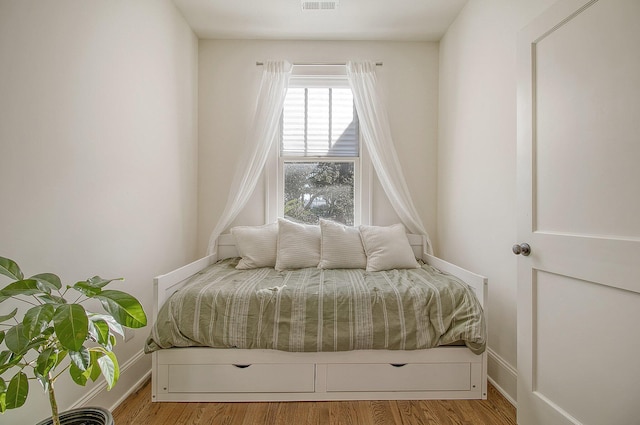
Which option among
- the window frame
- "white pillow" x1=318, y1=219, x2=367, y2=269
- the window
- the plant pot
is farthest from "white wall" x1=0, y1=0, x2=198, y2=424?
"white pillow" x1=318, y1=219, x2=367, y2=269

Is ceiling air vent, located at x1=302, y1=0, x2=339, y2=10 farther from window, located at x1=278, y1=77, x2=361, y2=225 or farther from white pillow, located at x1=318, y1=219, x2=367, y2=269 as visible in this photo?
white pillow, located at x1=318, y1=219, x2=367, y2=269

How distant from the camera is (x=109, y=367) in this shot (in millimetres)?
1088

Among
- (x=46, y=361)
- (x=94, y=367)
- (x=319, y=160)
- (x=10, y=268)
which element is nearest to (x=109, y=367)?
(x=94, y=367)

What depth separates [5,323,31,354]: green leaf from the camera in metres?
0.85

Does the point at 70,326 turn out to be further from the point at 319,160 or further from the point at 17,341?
the point at 319,160

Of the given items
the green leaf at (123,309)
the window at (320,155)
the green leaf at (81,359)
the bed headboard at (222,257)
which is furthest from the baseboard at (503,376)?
the green leaf at (81,359)

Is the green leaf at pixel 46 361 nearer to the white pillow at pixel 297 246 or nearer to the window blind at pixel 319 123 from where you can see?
the white pillow at pixel 297 246

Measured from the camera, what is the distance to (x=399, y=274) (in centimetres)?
227

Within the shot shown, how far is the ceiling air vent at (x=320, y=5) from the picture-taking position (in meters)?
2.38

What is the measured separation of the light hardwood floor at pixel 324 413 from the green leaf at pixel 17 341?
104cm

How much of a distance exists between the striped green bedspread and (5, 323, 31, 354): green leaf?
3.00ft

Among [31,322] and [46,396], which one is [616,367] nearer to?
[31,322]

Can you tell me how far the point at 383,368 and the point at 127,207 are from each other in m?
1.75

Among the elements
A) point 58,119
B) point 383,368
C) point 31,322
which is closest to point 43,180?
point 58,119
